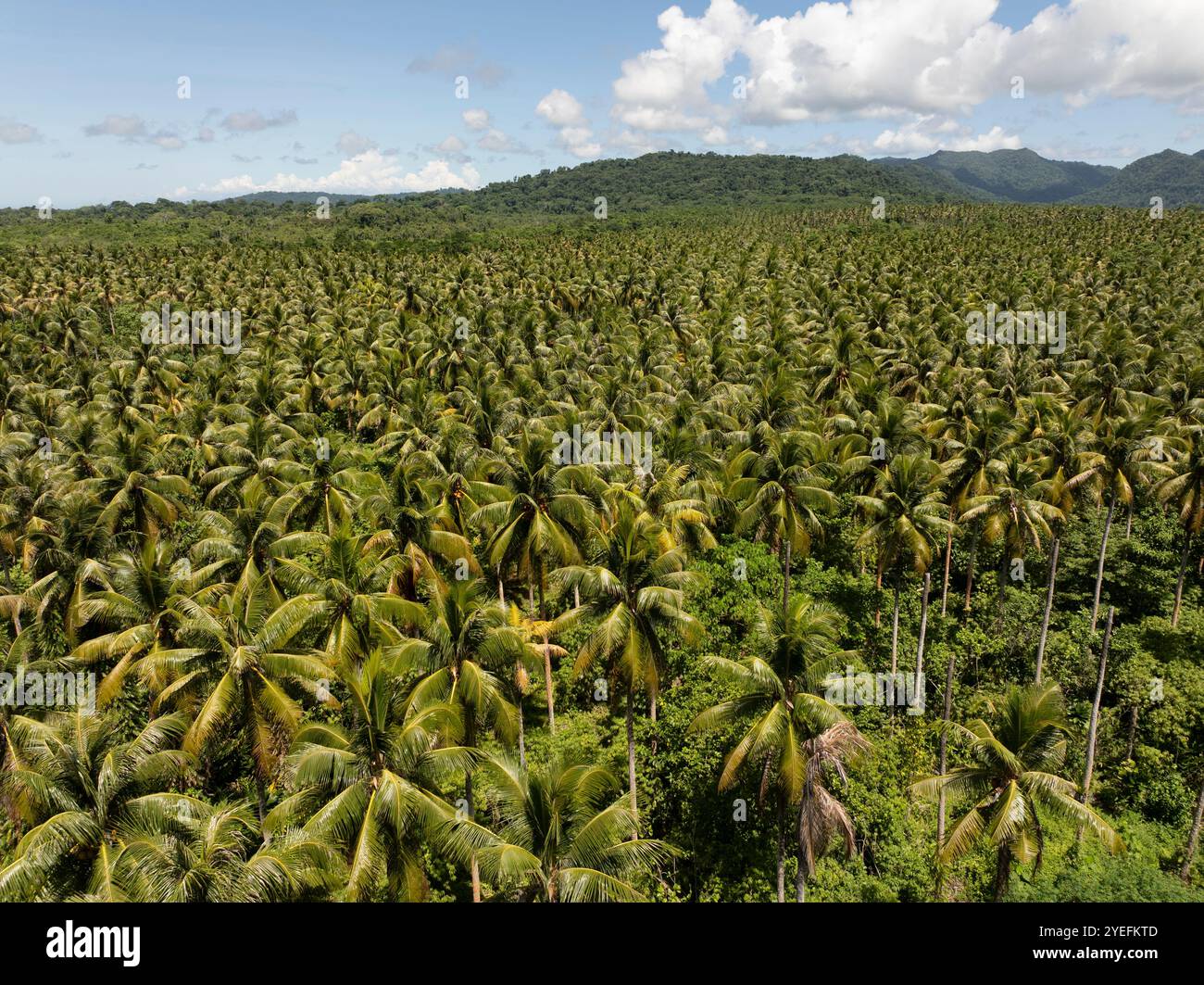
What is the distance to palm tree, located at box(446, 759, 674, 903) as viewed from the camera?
53.6 ft

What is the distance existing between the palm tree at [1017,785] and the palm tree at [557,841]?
30.7ft

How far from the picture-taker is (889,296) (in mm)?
81438

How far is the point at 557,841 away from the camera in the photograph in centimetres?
1706

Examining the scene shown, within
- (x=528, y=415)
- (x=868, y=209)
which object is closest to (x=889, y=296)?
(x=528, y=415)

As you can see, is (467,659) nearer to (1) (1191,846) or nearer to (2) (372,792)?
(2) (372,792)

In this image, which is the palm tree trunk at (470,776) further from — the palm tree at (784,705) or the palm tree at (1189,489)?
the palm tree at (1189,489)

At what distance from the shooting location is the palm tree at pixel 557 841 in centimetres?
1634

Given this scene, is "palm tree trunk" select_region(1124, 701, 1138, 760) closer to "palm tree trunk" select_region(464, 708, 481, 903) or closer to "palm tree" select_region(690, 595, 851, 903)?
"palm tree" select_region(690, 595, 851, 903)

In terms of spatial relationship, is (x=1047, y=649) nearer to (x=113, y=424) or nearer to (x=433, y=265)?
(x=113, y=424)

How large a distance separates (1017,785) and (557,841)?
42.4ft

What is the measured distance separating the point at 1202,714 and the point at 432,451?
37.2 metres

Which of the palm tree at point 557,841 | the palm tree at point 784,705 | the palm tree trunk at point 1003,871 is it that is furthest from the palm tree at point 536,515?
the palm tree trunk at point 1003,871

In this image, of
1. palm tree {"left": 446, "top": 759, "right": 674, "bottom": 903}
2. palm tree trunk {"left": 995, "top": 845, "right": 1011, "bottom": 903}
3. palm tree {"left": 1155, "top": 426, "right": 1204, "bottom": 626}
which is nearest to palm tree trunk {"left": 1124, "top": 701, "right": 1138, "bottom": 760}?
palm tree {"left": 1155, "top": 426, "right": 1204, "bottom": 626}

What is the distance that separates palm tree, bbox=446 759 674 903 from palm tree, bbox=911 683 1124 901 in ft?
30.7
